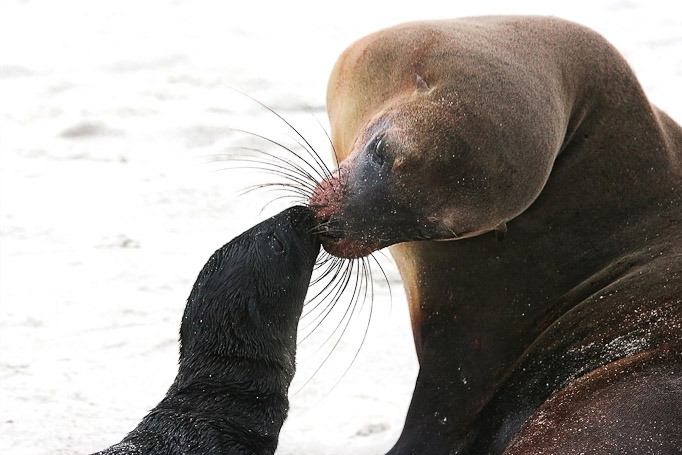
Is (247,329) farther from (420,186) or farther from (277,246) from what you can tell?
(420,186)

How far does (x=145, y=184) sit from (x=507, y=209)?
9.32 ft

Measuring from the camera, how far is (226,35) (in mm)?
8102

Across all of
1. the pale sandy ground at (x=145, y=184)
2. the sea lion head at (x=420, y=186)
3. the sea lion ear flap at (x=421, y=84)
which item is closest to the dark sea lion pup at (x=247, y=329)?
the sea lion head at (x=420, y=186)

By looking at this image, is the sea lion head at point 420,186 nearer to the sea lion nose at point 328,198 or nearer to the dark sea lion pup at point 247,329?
the sea lion nose at point 328,198

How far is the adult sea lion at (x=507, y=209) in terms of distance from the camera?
3.36m

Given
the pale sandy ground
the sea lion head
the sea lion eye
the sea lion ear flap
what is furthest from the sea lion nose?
the pale sandy ground

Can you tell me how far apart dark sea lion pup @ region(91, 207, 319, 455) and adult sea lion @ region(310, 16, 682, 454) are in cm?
15

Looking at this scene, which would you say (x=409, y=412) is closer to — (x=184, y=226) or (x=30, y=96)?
(x=184, y=226)

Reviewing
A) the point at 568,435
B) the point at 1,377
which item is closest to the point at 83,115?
the point at 1,377

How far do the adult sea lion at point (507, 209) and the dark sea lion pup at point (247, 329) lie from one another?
0.15m

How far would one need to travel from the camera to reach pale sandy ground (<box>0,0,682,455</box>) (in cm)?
421

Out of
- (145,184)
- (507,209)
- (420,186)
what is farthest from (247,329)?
(145,184)

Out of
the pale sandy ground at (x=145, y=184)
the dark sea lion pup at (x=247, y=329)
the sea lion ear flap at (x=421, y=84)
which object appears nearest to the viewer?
the dark sea lion pup at (x=247, y=329)

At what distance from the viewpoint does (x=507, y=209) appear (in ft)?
11.3
